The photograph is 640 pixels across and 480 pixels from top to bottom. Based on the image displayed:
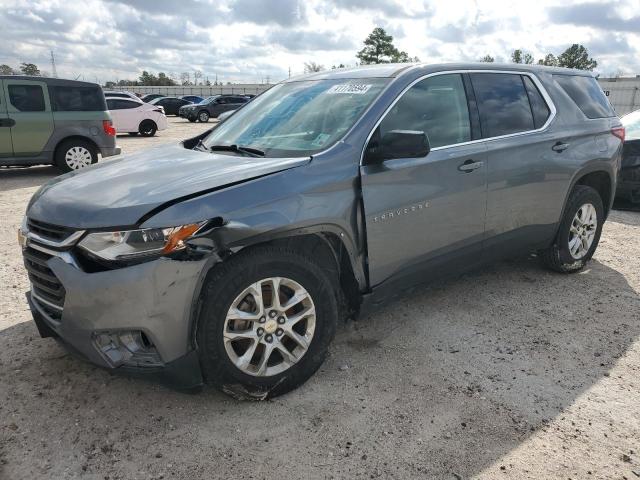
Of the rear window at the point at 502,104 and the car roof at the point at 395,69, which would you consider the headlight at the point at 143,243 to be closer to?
the car roof at the point at 395,69

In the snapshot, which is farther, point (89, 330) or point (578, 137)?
point (578, 137)

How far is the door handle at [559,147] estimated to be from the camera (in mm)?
4234

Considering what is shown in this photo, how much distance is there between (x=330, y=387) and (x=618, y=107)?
35.7 metres

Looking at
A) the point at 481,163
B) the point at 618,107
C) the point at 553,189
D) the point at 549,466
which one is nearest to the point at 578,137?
the point at 553,189

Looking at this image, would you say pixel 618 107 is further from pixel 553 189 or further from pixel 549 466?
pixel 549 466

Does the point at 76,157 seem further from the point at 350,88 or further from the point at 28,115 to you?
the point at 350,88

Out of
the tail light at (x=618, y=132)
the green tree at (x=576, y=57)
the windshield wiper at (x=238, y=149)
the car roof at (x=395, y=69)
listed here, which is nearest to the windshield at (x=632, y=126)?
the tail light at (x=618, y=132)

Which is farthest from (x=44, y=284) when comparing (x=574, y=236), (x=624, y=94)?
(x=624, y=94)

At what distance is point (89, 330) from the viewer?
2516mm

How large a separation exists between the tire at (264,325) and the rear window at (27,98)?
29.0 feet

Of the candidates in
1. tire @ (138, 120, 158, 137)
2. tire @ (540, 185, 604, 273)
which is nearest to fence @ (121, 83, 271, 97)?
tire @ (138, 120, 158, 137)

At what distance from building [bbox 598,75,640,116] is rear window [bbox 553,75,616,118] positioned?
30682mm

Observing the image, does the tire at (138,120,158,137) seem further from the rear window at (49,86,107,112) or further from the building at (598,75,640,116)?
the building at (598,75,640,116)

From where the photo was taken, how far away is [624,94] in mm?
32188
